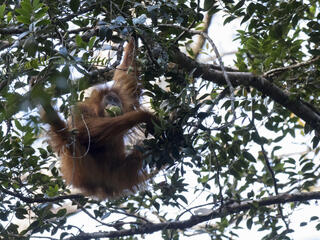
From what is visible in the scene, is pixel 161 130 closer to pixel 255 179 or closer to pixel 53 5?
pixel 53 5

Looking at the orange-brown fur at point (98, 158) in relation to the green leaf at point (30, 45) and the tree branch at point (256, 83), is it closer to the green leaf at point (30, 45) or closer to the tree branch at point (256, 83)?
the tree branch at point (256, 83)

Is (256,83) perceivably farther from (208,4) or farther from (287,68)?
(208,4)

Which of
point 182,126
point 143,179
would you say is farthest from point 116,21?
point 143,179

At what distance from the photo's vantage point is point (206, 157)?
4395 mm

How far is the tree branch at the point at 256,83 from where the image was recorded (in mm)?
3885

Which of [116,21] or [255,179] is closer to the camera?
[116,21]

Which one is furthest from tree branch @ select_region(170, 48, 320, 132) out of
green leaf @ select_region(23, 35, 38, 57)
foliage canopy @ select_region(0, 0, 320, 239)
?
green leaf @ select_region(23, 35, 38, 57)

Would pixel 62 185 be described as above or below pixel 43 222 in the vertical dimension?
above

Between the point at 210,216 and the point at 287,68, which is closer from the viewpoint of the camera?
the point at 287,68

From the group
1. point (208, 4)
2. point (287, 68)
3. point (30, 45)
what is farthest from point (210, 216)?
point (30, 45)

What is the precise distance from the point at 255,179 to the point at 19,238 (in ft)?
7.90

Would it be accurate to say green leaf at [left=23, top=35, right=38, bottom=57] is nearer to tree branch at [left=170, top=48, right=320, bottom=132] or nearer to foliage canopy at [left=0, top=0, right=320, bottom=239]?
foliage canopy at [left=0, top=0, right=320, bottom=239]

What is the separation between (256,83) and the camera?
13.1ft

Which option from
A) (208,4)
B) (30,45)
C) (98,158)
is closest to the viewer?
(30,45)
